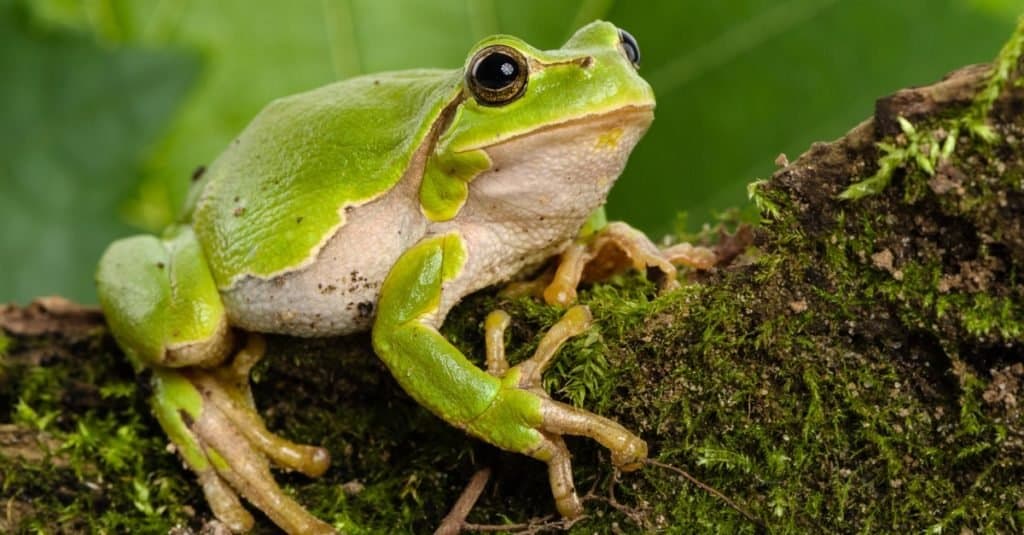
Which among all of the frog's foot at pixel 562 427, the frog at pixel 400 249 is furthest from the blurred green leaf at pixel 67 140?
the frog's foot at pixel 562 427

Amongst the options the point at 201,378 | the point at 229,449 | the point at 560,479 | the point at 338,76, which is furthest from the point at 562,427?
the point at 338,76

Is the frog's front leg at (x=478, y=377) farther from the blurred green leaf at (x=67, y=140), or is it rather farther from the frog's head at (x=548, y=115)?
the blurred green leaf at (x=67, y=140)

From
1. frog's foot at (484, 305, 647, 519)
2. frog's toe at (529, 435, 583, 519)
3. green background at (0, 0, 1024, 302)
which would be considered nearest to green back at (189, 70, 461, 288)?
frog's foot at (484, 305, 647, 519)

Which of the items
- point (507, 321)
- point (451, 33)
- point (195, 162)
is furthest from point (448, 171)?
point (195, 162)

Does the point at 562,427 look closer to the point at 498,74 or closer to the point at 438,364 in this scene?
the point at 438,364

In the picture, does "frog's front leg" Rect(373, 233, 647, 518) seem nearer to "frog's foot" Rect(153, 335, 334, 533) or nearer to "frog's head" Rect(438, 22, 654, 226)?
"frog's head" Rect(438, 22, 654, 226)
